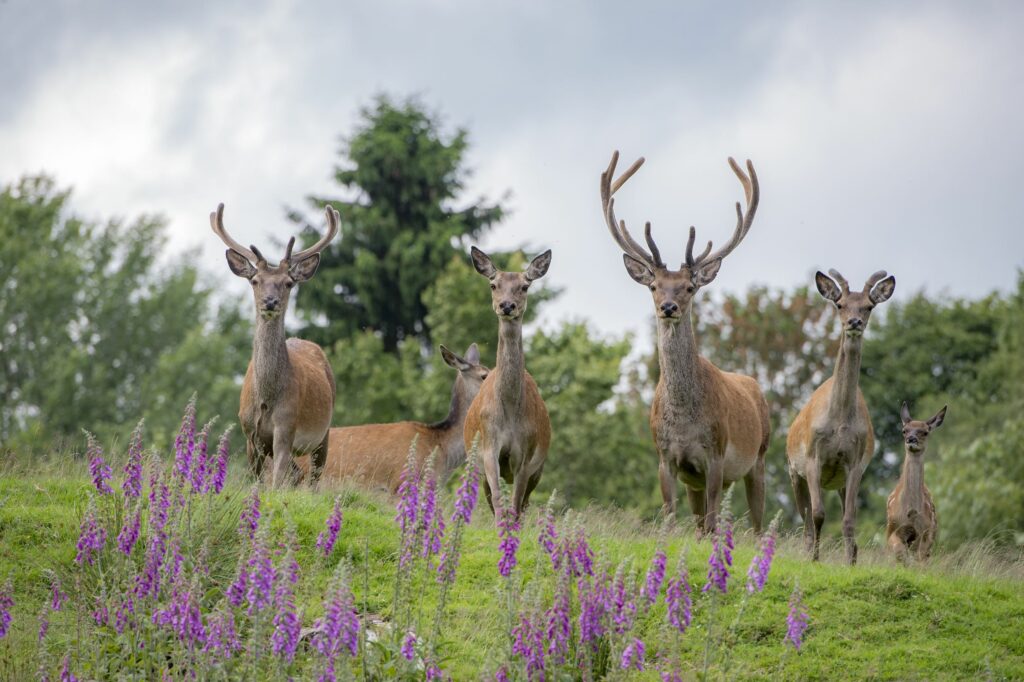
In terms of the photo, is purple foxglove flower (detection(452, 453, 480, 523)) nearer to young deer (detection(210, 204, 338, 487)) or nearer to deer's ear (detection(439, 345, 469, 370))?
young deer (detection(210, 204, 338, 487))

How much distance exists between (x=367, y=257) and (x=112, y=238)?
391 inches

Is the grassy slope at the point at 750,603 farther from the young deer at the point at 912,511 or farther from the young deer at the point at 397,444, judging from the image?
the young deer at the point at 397,444

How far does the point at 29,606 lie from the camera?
779cm

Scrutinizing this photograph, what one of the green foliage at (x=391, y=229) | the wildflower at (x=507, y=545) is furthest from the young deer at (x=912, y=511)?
the green foliage at (x=391, y=229)

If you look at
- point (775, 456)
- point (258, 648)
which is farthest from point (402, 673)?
point (775, 456)

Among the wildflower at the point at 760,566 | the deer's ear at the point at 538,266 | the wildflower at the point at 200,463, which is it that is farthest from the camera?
the deer's ear at the point at 538,266

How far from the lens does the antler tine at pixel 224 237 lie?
1145cm

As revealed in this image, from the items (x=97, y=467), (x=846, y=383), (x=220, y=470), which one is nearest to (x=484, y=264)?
(x=846, y=383)

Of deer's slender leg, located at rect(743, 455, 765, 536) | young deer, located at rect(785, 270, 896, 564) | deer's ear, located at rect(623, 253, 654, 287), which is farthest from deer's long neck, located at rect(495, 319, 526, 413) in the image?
deer's slender leg, located at rect(743, 455, 765, 536)

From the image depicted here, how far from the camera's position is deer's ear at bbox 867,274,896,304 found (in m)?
10.6

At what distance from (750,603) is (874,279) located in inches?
130

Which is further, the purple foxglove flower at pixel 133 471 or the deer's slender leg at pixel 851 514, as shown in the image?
the deer's slender leg at pixel 851 514

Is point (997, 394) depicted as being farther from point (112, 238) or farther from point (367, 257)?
point (112, 238)

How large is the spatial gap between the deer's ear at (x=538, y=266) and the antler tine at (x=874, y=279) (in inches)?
103
